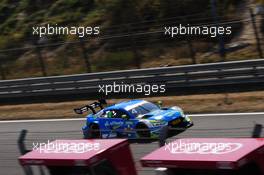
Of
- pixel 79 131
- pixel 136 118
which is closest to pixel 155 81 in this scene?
pixel 136 118

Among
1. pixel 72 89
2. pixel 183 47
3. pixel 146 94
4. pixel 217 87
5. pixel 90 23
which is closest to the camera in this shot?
pixel 217 87

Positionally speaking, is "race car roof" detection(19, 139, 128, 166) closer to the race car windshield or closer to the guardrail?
the race car windshield

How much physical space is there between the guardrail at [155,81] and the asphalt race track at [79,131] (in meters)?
2.80

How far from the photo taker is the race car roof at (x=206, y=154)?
5504mm

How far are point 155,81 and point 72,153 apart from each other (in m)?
13.7

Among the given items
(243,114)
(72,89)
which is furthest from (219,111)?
(72,89)

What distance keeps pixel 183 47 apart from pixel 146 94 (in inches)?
184

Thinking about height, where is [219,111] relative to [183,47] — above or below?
below

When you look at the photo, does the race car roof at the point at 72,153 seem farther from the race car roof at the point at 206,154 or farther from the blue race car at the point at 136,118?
the blue race car at the point at 136,118

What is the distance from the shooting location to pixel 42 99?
76.2 feet

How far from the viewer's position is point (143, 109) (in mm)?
15633

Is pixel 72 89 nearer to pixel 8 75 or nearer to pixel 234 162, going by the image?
pixel 8 75

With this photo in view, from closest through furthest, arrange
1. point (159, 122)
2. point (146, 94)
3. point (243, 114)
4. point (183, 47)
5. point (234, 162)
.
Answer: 1. point (234, 162)
2. point (159, 122)
3. point (243, 114)
4. point (146, 94)
5. point (183, 47)

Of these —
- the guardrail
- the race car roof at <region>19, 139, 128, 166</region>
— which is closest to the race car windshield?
the guardrail
